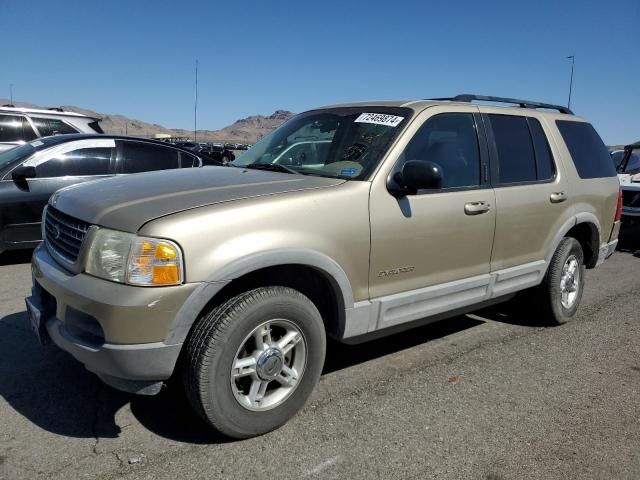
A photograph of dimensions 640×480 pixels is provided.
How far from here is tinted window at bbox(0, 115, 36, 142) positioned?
8766 millimetres

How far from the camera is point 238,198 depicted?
286 centimetres

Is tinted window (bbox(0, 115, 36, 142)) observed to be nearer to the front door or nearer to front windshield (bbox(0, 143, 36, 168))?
front windshield (bbox(0, 143, 36, 168))

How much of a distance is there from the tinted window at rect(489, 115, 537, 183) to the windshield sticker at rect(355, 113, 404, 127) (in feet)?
3.23

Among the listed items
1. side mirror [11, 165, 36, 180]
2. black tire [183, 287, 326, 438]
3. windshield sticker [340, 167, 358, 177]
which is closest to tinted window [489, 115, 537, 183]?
windshield sticker [340, 167, 358, 177]

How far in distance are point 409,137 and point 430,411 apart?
1701mm

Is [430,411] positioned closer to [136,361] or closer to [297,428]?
[297,428]

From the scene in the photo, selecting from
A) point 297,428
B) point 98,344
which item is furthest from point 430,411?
point 98,344

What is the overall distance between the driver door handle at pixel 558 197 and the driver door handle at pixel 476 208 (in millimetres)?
905

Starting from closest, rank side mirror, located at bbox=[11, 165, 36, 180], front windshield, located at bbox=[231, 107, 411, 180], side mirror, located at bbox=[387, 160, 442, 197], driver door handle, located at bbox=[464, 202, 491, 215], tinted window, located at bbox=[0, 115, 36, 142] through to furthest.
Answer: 1. side mirror, located at bbox=[387, 160, 442, 197]
2. front windshield, located at bbox=[231, 107, 411, 180]
3. driver door handle, located at bbox=[464, 202, 491, 215]
4. side mirror, located at bbox=[11, 165, 36, 180]
5. tinted window, located at bbox=[0, 115, 36, 142]

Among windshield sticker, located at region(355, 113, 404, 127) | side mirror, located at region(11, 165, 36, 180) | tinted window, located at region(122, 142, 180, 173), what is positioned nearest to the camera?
A: windshield sticker, located at region(355, 113, 404, 127)

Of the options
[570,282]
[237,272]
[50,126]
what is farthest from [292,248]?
[50,126]

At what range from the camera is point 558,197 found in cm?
454

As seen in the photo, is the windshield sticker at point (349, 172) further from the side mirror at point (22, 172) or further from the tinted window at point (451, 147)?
the side mirror at point (22, 172)

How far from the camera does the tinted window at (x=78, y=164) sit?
254 inches
